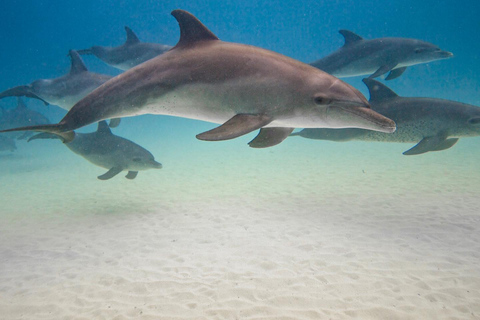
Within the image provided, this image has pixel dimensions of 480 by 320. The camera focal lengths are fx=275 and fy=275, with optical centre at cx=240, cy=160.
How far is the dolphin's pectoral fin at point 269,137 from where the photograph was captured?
3100mm

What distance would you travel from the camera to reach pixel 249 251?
17.9 feet

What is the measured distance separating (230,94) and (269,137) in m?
0.70

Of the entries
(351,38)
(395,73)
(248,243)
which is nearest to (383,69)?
(395,73)

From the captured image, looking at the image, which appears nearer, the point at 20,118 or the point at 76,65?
the point at 76,65

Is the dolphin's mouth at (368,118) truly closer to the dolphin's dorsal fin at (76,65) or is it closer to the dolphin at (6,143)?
the dolphin's dorsal fin at (76,65)

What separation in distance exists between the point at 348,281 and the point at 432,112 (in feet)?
17.9

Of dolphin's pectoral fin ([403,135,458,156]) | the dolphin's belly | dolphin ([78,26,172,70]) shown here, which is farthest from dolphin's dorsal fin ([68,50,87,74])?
dolphin's pectoral fin ([403,135,458,156])

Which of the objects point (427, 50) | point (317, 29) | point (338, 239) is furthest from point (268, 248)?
point (317, 29)

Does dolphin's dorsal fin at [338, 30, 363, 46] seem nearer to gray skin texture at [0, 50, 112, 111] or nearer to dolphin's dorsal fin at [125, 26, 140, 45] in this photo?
dolphin's dorsal fin at [125, 26, 140, 45]

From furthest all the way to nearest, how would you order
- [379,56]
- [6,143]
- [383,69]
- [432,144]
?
1. [6,143]
2. [379,56]
3. [383,69]
4. [432,144]

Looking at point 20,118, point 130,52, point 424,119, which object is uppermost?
point 130,52

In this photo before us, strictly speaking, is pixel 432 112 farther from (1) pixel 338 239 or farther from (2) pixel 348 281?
(2) pixel 348 281

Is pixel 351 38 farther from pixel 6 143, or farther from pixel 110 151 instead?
Answer: pixel 6 143

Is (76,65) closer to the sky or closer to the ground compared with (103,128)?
closer to the sky
